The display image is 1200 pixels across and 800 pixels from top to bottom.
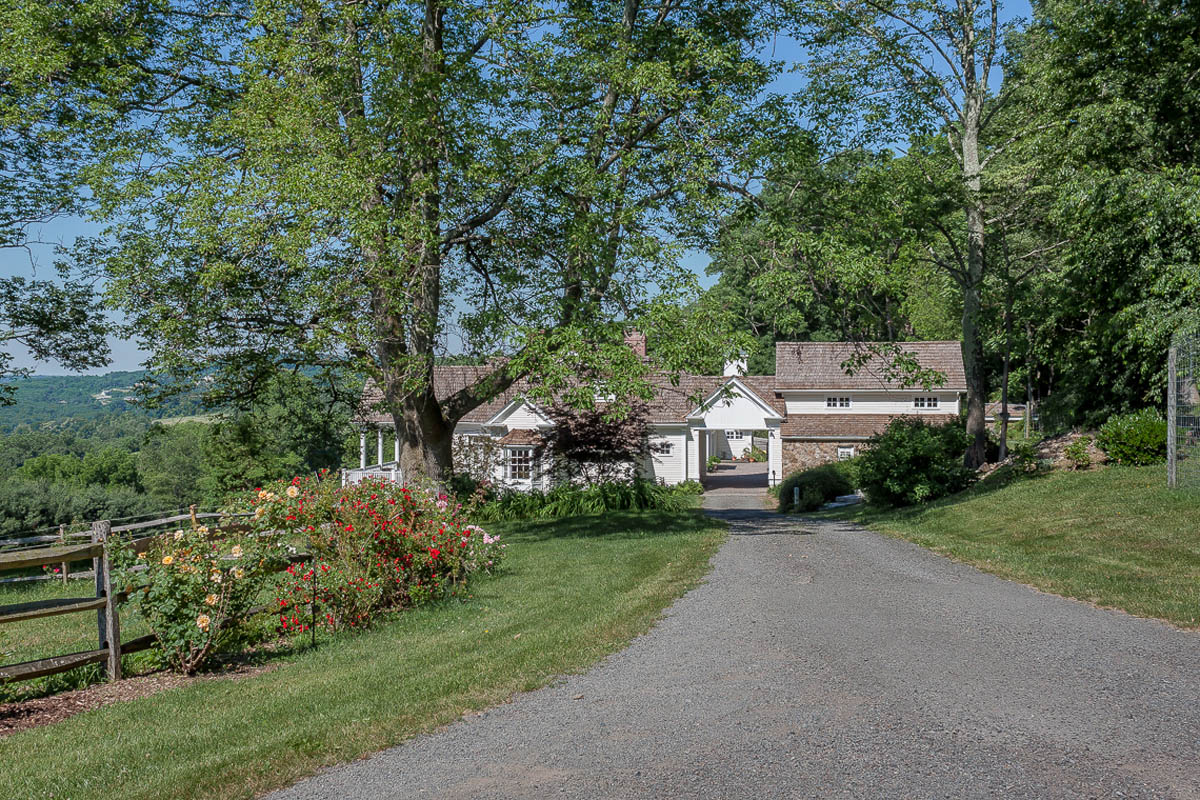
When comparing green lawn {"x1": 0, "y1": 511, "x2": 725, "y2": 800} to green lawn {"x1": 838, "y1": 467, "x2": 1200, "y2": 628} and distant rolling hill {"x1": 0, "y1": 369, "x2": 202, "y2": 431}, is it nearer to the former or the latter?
green lawn {"x1": 838, "y1": 467, "x2": 1200, "y2": 628}

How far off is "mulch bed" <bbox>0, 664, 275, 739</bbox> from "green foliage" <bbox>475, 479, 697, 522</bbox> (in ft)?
48.0

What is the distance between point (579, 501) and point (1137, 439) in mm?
13225

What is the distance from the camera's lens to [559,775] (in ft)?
16.1

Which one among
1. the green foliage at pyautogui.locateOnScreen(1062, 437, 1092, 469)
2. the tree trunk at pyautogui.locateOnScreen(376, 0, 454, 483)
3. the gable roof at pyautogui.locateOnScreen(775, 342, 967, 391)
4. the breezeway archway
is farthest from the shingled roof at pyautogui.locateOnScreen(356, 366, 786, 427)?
the tree trunk at pyautogui.locateOnScreen(376, 0, 454, 483)

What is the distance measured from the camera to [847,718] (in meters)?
5.57

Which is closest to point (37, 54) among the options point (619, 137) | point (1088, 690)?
point (619, 137)

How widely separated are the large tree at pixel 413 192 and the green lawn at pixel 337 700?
4.89 m

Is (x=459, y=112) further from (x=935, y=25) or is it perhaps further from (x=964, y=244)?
(x=964, y=244)

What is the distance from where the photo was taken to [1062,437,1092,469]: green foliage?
69.9 feet

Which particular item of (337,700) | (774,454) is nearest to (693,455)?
(774,454)

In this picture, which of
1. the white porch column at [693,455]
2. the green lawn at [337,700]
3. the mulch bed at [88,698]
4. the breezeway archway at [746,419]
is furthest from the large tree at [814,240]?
the breezeway archway at [746,419]

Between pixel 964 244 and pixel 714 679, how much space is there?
26295 millimetres

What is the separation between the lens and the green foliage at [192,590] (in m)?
8.10

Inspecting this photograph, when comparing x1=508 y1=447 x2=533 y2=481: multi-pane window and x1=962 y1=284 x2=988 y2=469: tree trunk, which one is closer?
x1=962 y1=284 x2=988 y2=469: tree trunk
